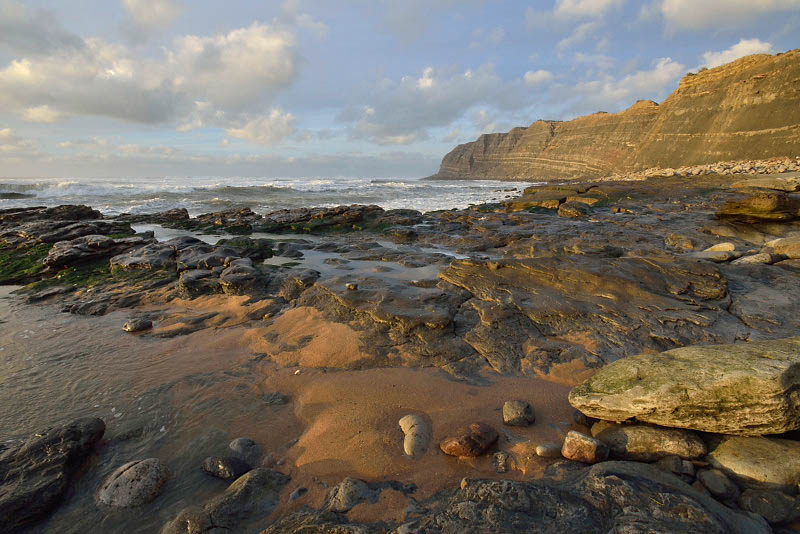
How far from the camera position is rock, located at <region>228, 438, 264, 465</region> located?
3074 millimetres

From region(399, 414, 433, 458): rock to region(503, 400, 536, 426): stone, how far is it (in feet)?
2.55

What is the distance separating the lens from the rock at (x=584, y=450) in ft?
8.94

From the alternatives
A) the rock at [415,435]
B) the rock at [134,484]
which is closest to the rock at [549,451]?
the rock at [415,435]

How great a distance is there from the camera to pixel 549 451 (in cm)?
285

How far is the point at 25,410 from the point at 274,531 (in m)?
3.68

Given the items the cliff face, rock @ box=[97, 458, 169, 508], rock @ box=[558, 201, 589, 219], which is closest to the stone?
rock @ box=[97, 458, 169, 508]

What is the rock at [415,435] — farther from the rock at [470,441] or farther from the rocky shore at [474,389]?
the rock at [470,441]

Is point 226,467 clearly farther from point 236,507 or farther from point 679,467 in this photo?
point 679,467

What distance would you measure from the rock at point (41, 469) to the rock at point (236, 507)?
108cm

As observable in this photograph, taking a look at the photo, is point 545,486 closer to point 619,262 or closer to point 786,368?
point 786,368

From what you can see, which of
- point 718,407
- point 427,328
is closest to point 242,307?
point 427,328

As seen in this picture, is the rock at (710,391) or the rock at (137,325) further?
the rock at (137,325)

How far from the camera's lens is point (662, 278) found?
6234mm

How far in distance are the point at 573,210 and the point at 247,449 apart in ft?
58.0
